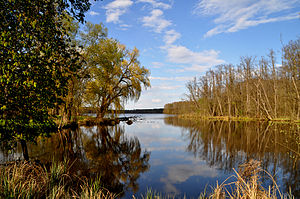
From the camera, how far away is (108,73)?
29.4 m

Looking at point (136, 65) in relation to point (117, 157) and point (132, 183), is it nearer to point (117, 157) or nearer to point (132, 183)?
point (117, 157)

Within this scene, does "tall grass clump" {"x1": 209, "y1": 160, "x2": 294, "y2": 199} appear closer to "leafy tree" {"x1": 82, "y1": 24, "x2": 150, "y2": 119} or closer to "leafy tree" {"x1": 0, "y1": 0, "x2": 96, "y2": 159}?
"leafy tree" {"x1": 0, "y1": 0, "x2": 96, "y2": 159}

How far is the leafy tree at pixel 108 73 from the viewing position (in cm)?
2566

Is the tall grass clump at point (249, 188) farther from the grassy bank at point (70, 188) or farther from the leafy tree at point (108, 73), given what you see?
the leafy tree at point (108, 73)

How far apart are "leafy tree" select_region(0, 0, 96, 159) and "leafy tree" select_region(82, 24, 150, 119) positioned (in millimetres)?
19642

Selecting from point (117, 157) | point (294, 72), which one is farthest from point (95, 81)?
point (294, 72)

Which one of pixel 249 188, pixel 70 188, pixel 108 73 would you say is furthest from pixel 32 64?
pixel 108 73

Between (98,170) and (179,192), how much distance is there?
4.04 metres

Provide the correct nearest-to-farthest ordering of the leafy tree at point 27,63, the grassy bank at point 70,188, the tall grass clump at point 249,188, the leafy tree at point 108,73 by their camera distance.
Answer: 1. the tall grass clump at point 249,188
2. the grassy bank at point 70,188
3. the leafy tree at point 27,63
4. the leafy tree at point 108,73

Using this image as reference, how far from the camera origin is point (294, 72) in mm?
24359

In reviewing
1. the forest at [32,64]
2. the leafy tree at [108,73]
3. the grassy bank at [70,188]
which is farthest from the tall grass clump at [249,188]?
the leafy tree at [108,73]

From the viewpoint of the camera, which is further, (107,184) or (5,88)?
(107,184)

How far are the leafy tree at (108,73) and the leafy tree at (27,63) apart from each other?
64.4 ft

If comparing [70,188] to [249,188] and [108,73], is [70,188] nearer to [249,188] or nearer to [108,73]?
[249,188]
